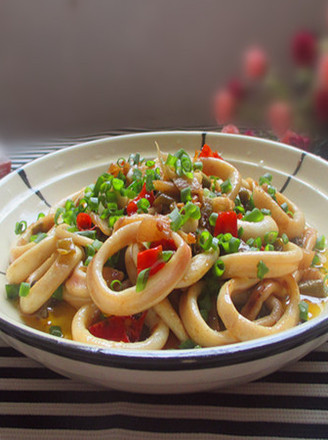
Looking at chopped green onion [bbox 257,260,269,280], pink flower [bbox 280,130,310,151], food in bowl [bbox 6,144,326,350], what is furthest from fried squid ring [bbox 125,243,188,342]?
pink flower [bbox 280,130,310,151]

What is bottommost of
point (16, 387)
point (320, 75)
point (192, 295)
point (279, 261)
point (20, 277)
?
point (16, 387)

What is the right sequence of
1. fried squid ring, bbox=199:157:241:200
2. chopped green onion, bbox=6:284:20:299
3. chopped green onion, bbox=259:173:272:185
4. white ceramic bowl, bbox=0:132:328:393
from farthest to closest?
chopped green onion, bbox=259:173:272:185, fried squid ring, bbox=199:157:241:200, chopped green onion, bbox=6:284:20:299, white ceramic bowl, bbox=0:132:328:393

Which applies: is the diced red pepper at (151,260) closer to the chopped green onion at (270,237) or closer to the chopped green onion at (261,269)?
the chopped green onion at (261,269)

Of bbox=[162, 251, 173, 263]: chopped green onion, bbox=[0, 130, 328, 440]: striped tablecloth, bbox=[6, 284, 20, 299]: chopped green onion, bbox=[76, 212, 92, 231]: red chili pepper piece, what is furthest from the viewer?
bbox=[76, 212, 92, 231]: red chili pepper piece

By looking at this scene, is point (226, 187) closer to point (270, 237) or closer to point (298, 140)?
point (270, 237)

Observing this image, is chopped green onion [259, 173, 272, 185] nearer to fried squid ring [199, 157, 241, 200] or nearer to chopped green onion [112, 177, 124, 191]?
fried squid ring [199, 157, 241, 200]

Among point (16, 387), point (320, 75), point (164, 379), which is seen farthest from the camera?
point (320, 75)

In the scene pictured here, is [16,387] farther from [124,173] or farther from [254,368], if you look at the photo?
[124,173]

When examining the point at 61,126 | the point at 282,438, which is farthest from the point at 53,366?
the point at 61,126
